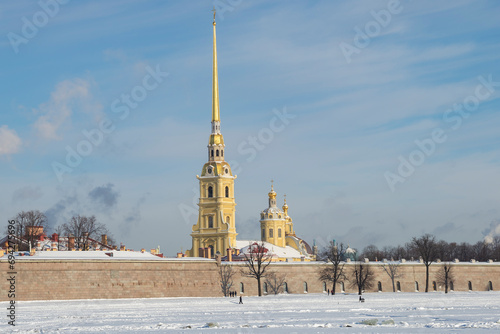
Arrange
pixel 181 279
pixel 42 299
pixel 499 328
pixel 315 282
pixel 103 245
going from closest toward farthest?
pixel 499 328, pixel 42 299, pixel 181 279, pixel 315 282, pixel 103 245

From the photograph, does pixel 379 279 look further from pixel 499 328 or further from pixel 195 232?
pixel 499 328

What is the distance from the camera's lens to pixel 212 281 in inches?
3418

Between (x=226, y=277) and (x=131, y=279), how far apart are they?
12.9 meters

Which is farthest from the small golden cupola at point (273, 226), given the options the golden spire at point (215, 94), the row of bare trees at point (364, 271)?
the row of bare trees at point (364, 271)

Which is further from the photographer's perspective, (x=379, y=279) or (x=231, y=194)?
(x=231, y=194)

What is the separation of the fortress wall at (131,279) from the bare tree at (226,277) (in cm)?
57

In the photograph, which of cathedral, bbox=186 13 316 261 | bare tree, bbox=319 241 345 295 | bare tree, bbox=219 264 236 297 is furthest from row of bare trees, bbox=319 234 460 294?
cathedral, bbox=186 13 316 261

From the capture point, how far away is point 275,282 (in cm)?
9262

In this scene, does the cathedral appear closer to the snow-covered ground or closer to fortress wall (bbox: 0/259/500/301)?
fortress wall (bbox: 0/259/500/301)

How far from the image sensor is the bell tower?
126312 millimetres

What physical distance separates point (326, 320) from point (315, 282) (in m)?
55.3

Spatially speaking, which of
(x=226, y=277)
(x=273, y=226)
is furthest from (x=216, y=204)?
(x=226, y=277)

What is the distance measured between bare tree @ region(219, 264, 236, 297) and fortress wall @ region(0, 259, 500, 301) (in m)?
0.57

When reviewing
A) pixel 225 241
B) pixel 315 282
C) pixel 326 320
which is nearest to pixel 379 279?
pixel 315 282
